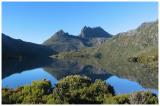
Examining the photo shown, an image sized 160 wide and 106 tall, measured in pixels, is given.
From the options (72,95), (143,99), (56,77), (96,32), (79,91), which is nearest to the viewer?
(143,99)

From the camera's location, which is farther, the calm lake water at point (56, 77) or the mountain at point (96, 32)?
the mountain at point (96, 32)

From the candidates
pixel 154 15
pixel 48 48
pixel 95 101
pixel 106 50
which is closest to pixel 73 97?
pixel 95 101

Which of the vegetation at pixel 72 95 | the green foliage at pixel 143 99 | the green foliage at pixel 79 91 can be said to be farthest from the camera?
the green foliage at pixel 79 91

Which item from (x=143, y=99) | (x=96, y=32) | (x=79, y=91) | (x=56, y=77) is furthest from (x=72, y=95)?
(x=96, y=32)

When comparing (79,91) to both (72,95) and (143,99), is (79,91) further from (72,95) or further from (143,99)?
(143,99)

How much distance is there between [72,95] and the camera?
7.80 metres

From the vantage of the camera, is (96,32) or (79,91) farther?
(96,32)

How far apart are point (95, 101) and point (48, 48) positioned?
75152 millimetres

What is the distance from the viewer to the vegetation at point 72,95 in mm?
6805

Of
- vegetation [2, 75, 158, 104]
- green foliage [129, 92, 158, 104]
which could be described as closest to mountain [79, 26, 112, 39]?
vegetation [2, 75, 158, 104]

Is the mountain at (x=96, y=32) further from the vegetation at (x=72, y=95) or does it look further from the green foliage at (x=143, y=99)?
the green foliage at (x=143, y=99)

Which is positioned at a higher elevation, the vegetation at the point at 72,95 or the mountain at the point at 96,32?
the mountain at the point at 96,32

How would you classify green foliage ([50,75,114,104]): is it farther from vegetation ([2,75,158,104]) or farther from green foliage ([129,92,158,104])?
green foliage ([129,92,158,104])

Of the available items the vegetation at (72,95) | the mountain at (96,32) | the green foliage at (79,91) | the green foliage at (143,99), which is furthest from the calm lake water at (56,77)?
the green foliage at (143,99)
